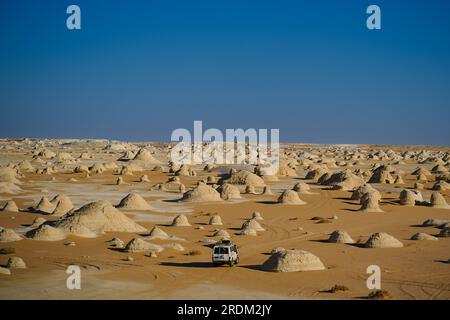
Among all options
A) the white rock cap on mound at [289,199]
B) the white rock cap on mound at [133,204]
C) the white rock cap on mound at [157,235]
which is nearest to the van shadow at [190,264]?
the white rock cap on mound at [157,235]

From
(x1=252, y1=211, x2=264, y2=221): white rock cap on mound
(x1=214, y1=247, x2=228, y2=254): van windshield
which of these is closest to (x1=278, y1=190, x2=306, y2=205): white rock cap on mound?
(x1=252, y1=211, x2=264, y2=221): white rock cap on mound

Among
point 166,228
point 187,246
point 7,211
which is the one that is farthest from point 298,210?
point 7,211

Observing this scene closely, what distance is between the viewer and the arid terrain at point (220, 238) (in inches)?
845

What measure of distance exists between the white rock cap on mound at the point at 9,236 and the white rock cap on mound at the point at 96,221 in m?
2.50

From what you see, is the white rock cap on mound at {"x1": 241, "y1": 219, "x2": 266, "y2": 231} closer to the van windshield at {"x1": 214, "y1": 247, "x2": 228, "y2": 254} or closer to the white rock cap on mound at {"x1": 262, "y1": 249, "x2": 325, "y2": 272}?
the van windshield at {"x1": 214, "y1": 247, "x2": 228, "y2": 254}

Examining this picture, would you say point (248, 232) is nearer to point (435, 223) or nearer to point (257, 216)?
point (257, 216)

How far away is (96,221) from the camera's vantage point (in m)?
33.5

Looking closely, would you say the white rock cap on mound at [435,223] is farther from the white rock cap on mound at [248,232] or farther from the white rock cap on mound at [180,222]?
the white rock cap on mound at [180,222]

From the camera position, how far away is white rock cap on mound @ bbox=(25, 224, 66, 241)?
3078cm

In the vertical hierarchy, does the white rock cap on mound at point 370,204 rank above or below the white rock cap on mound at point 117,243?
above

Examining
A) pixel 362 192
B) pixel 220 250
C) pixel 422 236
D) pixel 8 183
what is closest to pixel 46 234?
pixel 220 250

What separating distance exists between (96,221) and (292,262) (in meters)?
13.5

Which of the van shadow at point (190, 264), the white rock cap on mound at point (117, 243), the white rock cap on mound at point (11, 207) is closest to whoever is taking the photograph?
the van shadow at point (190, 264)
